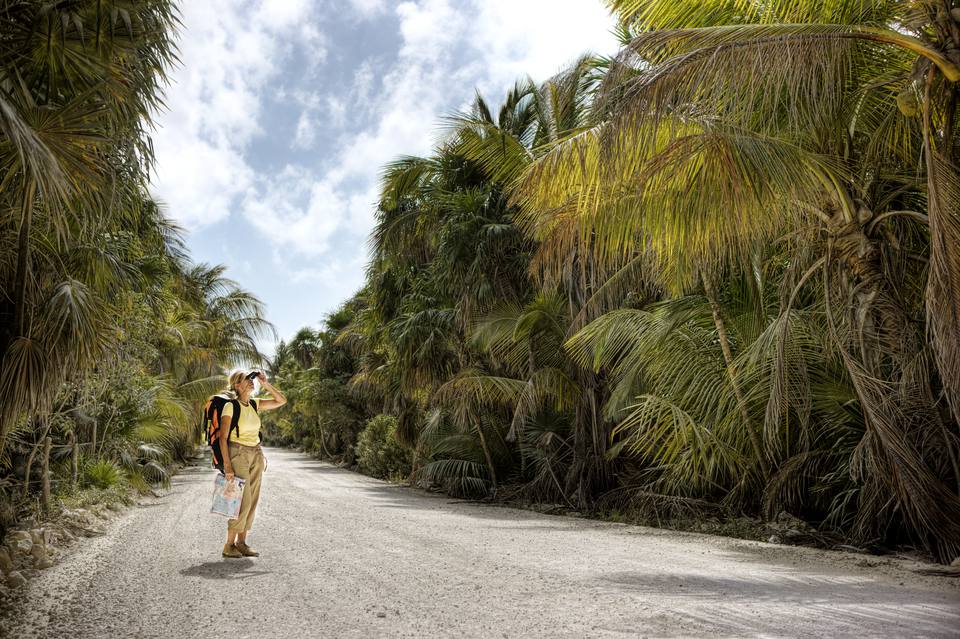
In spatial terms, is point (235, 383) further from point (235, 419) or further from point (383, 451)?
point (383, 451)

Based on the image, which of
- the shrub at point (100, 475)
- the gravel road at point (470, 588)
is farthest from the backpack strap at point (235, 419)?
the shrub at point (100, 475)

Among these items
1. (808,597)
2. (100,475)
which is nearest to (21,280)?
(808,597)

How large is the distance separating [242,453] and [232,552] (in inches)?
37.8

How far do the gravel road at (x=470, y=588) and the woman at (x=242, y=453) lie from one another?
0.26 meters

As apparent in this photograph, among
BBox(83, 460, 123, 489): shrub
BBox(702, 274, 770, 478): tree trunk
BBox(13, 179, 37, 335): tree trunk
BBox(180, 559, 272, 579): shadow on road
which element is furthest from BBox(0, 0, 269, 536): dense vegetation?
BBox(702, 274, 770, 478): tree trunk

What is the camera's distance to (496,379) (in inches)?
540

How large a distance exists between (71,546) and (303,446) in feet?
155

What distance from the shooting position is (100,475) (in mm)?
12625

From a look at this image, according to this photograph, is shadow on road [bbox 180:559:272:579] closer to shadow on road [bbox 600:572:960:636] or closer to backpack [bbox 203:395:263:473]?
backpack [bbox 203:395:263:473]

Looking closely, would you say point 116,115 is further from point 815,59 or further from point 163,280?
point 163,280

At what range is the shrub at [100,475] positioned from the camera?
495 inches

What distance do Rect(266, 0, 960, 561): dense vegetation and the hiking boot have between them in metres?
4.30

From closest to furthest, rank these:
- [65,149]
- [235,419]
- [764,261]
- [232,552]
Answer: [65,149] → [235,419] → [232,552] → [764,261]

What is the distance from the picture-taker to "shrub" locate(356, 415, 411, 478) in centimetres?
2270
